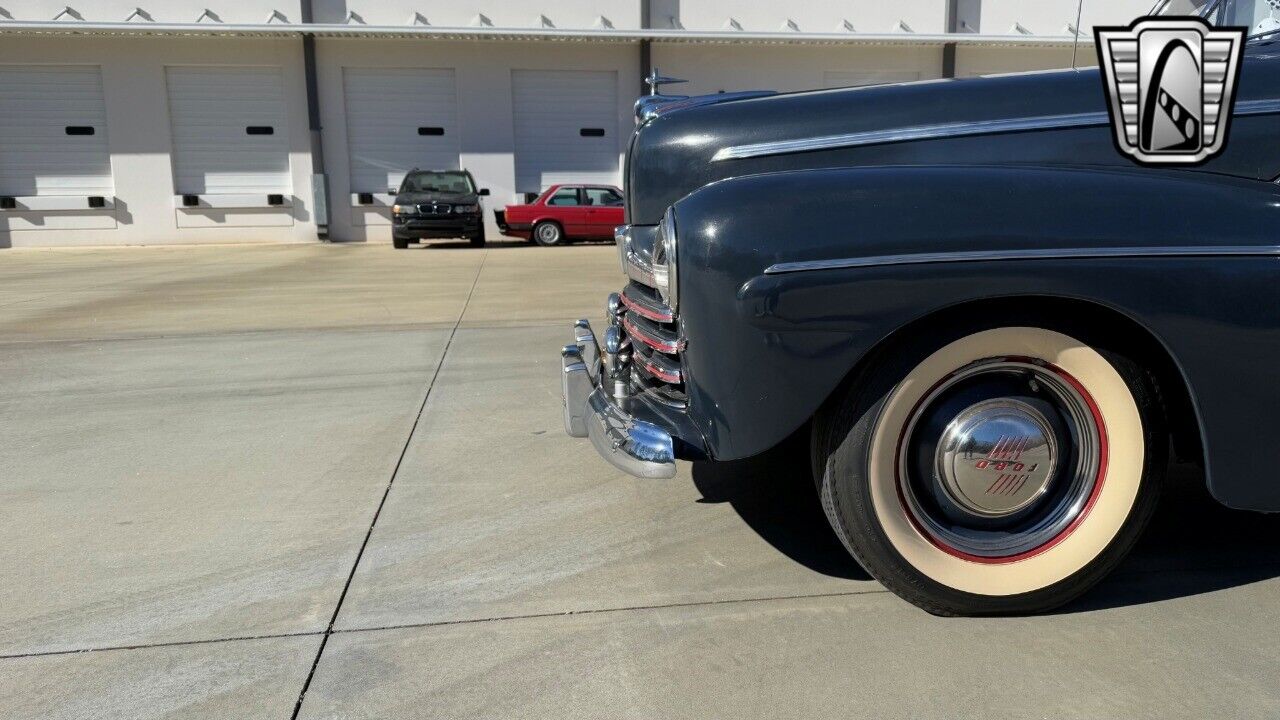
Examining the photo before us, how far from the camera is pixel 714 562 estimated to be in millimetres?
2928

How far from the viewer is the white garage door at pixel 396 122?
795 inches

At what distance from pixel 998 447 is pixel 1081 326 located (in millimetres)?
381

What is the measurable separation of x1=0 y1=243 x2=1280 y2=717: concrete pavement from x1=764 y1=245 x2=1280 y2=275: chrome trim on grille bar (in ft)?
3.30

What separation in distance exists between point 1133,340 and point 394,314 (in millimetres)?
7023

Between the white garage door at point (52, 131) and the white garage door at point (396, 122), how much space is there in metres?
5.24

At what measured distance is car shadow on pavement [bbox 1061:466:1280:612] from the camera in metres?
2.65

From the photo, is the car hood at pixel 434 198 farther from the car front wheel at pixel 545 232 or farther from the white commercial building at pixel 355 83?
the white commercial building at pixel 355 83

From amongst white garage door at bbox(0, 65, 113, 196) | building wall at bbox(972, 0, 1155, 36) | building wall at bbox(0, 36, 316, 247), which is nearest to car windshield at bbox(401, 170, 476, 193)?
building wall at bbox(0, 36, 316, 247)

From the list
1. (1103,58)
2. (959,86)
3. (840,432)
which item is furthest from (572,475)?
(1103,58)

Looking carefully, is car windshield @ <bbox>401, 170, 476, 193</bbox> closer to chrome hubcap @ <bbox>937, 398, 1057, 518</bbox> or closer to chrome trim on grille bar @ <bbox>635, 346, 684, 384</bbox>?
chrome trim on grille bar @ <bbox>635, 346, 684, 384</bbox>

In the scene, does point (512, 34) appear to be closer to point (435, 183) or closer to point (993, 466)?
point (435, 183)

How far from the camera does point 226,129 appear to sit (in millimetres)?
19797

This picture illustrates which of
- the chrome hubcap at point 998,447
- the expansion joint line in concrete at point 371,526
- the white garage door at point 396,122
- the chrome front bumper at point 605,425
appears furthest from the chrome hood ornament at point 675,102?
the white garage door at point 396,122

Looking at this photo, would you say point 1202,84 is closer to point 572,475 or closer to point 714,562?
point 714,562
